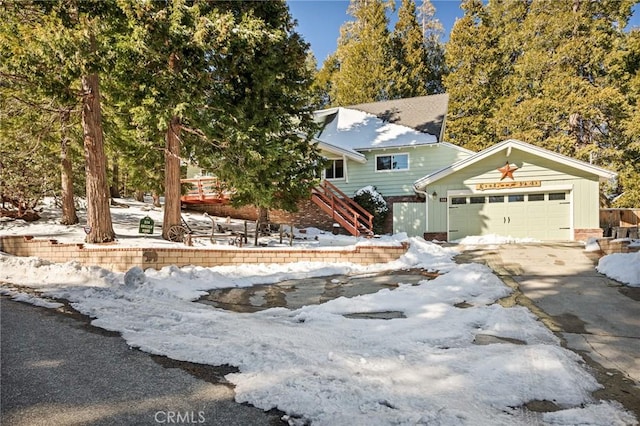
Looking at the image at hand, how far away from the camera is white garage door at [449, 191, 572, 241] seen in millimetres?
14484

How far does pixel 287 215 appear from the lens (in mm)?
19391

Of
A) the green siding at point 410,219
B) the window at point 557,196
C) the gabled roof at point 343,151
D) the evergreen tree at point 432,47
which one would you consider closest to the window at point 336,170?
the gabled roof at point 343,151

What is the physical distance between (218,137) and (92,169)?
138 inches

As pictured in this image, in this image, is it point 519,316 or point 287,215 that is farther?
point 287,215

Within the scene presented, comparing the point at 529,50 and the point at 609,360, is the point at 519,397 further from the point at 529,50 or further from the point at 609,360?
the point at 529,50

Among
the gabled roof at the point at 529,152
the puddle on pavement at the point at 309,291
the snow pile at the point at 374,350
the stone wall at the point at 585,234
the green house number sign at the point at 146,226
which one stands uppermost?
the gabled roof at the point at 529,152

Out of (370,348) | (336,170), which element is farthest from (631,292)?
(336,170)

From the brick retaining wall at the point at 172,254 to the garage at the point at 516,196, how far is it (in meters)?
6.40

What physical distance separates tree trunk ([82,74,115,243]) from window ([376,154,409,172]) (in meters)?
13.6

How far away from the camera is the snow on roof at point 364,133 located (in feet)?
63.4

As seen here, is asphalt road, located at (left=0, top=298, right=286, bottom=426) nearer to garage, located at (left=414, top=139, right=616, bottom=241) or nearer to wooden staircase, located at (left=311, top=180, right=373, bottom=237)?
wooden staircase, located at (left=311, top=180, right=373, bottom=237)

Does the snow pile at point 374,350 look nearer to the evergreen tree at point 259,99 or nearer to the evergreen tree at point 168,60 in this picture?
the evergreen tree at point 259,99

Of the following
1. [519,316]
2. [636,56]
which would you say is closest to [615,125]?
Answer: [636,56]

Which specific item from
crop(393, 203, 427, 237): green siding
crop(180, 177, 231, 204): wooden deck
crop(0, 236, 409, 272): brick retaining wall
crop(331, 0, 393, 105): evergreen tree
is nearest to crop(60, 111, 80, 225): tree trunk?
crop(0, 236, 409, 272): brick retaining wall
